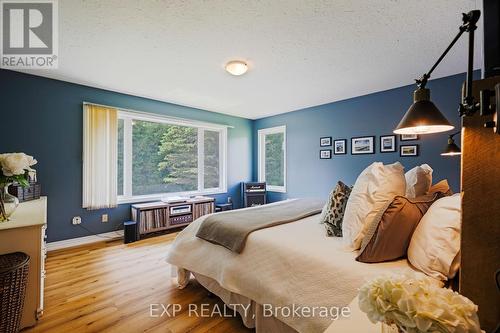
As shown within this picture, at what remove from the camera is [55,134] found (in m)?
3.09

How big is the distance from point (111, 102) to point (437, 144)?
16.2 feet

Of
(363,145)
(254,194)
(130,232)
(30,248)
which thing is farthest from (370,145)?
(30,248)

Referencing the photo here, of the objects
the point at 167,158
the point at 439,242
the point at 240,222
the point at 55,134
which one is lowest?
the point at 240,222

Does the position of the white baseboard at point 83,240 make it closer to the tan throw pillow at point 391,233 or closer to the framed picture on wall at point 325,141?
the tan throw pillow at point 391,233

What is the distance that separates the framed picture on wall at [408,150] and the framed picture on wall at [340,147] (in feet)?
2.80

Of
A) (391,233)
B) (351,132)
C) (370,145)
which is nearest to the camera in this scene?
(391,233)

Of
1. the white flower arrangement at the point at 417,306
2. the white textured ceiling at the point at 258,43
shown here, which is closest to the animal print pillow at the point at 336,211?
the white flower arrangement at the point at 417,306

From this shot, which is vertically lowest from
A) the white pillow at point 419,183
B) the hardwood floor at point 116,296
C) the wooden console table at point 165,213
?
the hardwood floor at point 116,296

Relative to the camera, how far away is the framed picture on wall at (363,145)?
12.0ft

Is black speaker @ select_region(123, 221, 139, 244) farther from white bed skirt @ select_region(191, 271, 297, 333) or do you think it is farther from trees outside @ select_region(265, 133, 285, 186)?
trees outside @ select_region(265, 133, 285, 186)

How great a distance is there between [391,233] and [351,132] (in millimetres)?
3058

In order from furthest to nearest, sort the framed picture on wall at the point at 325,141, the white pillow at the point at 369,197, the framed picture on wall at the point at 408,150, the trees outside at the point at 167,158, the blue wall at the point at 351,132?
the framed picture on wall at the point at 325,141, the trees outside at the point at 167,158, the framed picture on wall at the point at 408,150, the blue wall at the point at 351,132, the white pillow at the point at 369,197

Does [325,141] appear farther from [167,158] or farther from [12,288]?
[12,288]

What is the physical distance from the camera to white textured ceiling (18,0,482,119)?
1727 millimetres
